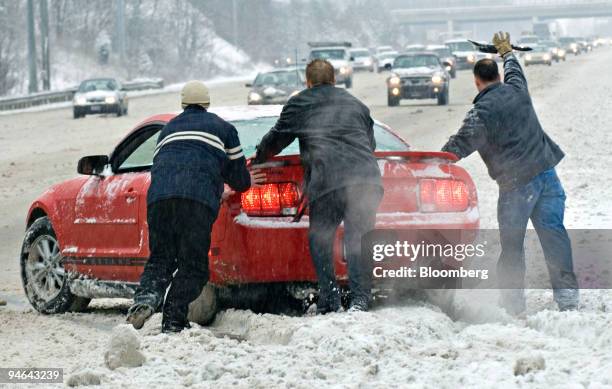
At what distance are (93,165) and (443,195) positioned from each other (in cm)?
255

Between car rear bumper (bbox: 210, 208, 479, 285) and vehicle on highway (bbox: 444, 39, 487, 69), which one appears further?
vehicle on highway (bbox: 444, 39, 487, 69)

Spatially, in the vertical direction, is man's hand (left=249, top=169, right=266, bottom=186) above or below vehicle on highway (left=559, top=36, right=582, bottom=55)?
below

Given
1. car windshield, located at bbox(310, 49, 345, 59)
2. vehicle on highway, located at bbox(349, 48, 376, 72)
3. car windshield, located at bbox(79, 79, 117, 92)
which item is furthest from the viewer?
vehicle on highway, located at bbox(349, 48, 376, 72)

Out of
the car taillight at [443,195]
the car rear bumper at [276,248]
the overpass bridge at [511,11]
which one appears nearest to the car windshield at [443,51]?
the car taillight at [443,195]

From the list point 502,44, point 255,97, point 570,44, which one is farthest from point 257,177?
point 570,44

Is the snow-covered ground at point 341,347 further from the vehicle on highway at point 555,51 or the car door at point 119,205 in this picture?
the vehicle on highway at point 555,51

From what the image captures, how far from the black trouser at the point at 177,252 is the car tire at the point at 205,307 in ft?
1.44

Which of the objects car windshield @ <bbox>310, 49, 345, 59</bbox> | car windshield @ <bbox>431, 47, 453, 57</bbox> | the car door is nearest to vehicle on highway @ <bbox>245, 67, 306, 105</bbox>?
car windshield @ <bbox>310, 49, 345, 59</bbox>

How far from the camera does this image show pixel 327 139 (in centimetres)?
791

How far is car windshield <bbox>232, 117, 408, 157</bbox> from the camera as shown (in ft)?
28.6

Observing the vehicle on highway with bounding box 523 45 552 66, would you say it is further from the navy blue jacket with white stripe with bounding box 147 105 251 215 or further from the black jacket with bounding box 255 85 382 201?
the navy blue jacket with white stripe with bounding box 147 105 251 215

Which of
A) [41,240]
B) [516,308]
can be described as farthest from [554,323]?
[41,240]

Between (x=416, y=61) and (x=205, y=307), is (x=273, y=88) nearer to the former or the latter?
(x=416, y=61)

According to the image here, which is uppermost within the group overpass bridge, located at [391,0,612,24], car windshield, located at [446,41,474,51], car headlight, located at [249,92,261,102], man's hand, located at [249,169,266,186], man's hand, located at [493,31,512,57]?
overpass bridge, located at [391,0,612,24]
